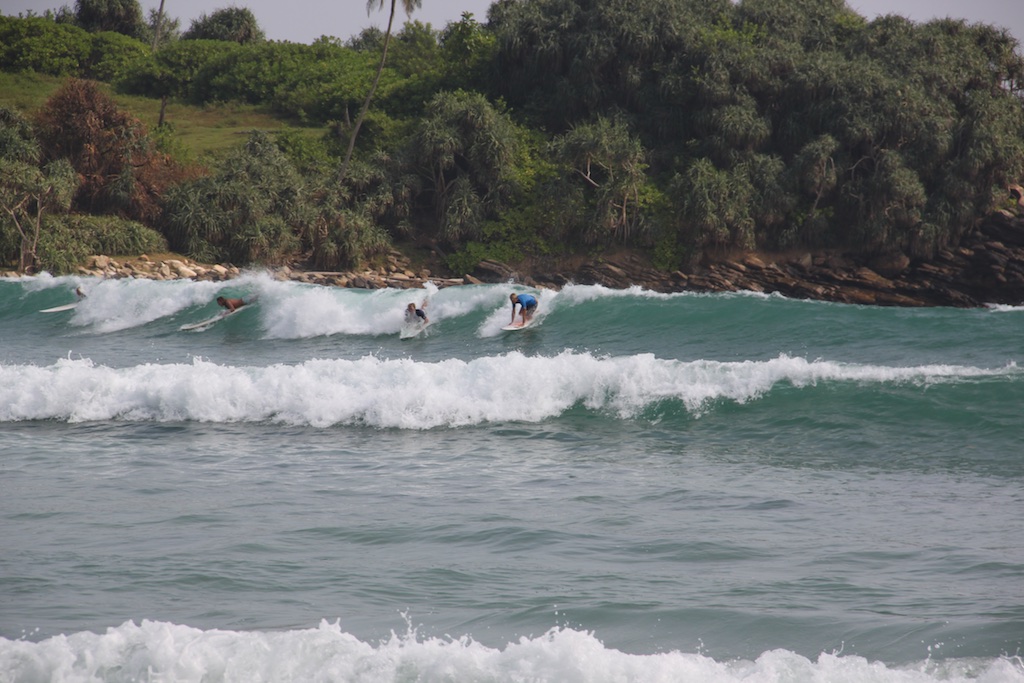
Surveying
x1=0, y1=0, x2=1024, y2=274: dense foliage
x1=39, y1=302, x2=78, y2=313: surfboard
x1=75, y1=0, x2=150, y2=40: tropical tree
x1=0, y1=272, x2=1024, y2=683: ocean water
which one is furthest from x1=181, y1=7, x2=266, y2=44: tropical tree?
x1=0, y1=272, x2=1024, y2=683: ocean water

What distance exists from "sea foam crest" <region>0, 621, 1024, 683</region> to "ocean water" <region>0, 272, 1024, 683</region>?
0.02 m

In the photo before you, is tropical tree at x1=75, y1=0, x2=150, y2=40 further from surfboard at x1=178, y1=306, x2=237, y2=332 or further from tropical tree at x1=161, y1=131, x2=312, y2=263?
surfboard at x1=178, y1=306, x2=237, y2=332

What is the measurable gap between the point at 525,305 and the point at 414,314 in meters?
2.53

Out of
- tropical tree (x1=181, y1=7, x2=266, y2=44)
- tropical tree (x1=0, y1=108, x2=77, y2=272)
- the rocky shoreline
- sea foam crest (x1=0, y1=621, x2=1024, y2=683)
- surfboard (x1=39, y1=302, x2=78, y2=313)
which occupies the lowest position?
sea foam crest (x1=0, y1=621, x2=1024, y2=683)

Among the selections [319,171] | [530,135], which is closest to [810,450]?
[530,135]

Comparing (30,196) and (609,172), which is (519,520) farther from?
(30,196)

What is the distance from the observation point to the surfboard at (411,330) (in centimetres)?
2259

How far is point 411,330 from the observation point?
22.8 m

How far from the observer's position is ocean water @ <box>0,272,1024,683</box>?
18.3 feet

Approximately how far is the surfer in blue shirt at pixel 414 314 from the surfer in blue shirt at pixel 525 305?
205cm

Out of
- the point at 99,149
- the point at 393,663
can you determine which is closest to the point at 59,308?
the point at 99,149

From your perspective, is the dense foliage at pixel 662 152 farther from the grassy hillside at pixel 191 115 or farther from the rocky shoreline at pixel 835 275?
the grassy hillside at pixel 191 115

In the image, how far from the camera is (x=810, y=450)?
11.3 meters


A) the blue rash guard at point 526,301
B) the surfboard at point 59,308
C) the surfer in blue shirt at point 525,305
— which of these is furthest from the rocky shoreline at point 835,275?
the blue rash guard at point 526,301
